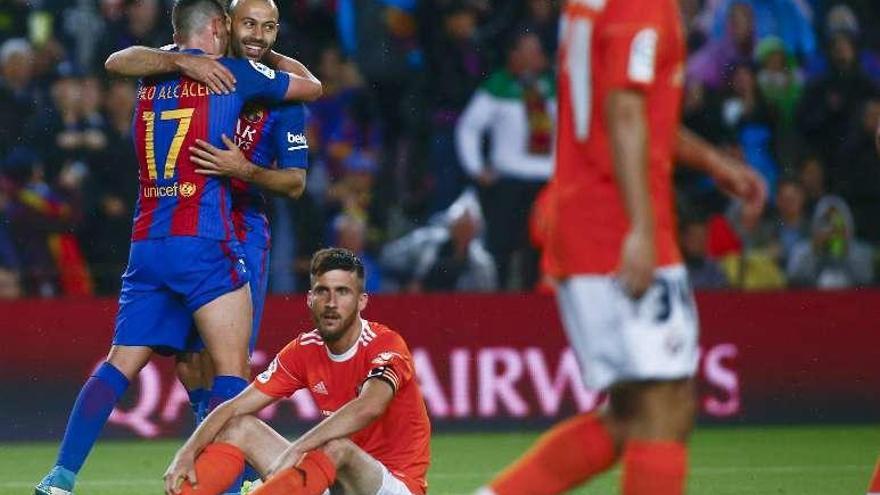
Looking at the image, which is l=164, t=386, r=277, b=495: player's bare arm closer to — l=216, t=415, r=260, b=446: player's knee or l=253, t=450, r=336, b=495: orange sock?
l=216, t=415, r=260, b=446: player's knee

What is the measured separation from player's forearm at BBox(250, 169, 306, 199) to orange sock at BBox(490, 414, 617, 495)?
8.22 feet

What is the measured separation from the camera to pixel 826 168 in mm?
13406

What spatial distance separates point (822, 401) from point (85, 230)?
16.3 ft

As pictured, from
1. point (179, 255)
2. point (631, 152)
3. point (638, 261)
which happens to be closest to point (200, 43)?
point (179, 255)

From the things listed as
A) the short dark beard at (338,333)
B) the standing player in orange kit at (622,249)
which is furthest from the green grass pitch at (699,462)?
the standing player in orange kit at (622,249)

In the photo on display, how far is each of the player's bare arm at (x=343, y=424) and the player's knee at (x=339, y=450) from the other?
2cm

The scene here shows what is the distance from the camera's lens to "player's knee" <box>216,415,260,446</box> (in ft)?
21.2

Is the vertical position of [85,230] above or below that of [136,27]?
below

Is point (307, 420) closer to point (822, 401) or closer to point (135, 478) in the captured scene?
point (135, 478)

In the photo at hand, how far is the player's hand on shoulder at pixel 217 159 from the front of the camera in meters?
7.00

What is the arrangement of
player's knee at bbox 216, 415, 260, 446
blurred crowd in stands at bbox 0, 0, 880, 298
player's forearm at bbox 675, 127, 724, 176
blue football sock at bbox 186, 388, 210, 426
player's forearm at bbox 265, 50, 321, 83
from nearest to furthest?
player's forearm at bbox 675, 127, 724, 176
player's knee at bbox 216, 415, 260, 446
blue football sock at bbox 186, 388, 210, 426
player's forearm at bbox 265, 50, 321, 83
blurred crowd in stands at bbox 0, 0, 880, 298

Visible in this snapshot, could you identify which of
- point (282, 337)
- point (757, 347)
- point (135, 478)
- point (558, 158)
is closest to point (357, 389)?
point (558, 158)

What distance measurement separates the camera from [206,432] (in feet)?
21.0

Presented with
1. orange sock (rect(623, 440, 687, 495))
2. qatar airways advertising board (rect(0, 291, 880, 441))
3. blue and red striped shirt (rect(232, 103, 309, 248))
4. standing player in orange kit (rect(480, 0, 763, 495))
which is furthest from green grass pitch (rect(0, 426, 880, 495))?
orange sock (rect(623, 440, 687, 495))
